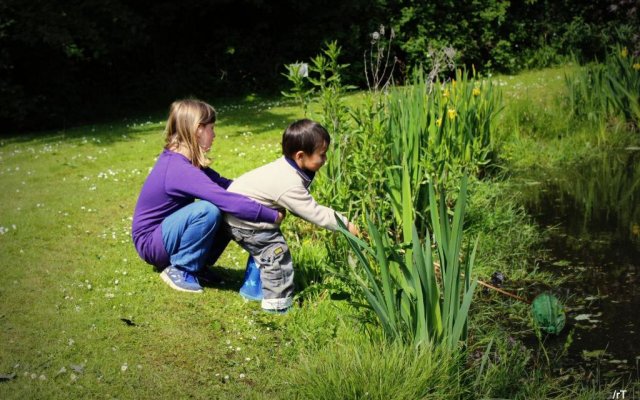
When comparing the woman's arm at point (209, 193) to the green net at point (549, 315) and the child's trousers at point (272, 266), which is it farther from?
the green net at point (549, 315)

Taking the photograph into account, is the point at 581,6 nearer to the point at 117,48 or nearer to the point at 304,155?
the point at 117,48

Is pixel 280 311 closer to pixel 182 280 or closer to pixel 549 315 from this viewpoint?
pixel 182 280

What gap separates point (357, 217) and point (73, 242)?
2.44m

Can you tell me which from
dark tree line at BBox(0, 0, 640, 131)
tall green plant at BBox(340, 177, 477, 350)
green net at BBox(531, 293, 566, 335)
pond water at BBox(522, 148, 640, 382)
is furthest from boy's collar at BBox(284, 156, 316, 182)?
dark tree line at BBox(0, 0, 640, 131)

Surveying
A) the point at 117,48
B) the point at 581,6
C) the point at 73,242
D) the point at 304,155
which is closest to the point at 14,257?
the point at 73,242

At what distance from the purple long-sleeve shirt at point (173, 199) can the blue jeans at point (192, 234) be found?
0.06m

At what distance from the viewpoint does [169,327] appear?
3.68 meters

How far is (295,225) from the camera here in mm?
5203

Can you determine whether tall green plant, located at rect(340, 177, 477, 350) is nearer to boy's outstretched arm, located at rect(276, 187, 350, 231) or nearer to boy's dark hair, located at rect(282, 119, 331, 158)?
boy's outstretched arm, located at rect(276, 187, 350, 231)

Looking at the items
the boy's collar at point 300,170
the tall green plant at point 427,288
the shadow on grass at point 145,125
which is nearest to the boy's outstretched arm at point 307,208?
the boy's collar at point 300,170

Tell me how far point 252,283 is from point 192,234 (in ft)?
1.61

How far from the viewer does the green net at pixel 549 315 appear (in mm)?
3650

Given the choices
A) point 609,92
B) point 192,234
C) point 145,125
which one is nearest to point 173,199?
point 192,234

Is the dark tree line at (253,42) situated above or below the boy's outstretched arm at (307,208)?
above
